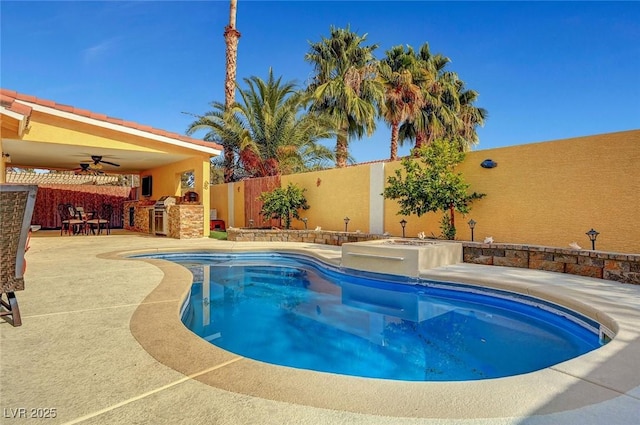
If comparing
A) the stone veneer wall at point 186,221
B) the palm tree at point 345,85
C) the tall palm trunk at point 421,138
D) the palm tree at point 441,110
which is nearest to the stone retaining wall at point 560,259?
the stone veneer wall at point 186,221

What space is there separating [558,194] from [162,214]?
13319 millimetres

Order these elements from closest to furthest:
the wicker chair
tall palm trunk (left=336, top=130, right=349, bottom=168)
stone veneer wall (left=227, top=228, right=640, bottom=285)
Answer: the wicker chair, stone veneer wall (left=227, top=228, right=640, bottom=285), tall palm trunk (left=336, top=130, right=349, bottom=168)

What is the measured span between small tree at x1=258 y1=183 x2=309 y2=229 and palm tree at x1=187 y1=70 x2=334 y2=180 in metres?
3.17

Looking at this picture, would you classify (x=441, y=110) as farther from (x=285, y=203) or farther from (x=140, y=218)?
(x=140, y=218)

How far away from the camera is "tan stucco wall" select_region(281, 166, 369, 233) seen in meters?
11.8

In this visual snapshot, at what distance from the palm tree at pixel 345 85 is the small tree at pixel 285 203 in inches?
190

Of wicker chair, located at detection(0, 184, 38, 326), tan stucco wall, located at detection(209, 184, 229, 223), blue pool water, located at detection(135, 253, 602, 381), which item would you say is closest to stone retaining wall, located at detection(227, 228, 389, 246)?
blue pool water, located at detection(135, 253, 602, 381)

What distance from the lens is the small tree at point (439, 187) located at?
8.54m

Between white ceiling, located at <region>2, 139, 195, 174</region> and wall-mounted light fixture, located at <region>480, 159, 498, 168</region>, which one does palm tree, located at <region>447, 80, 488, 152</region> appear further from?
white ceiling, located at <region>2, 139, 195, 174</region>

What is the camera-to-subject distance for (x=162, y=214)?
14.5 m

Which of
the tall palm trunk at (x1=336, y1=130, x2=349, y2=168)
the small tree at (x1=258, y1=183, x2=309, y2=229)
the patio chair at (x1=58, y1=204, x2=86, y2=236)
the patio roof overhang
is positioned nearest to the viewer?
the patio roof overhang

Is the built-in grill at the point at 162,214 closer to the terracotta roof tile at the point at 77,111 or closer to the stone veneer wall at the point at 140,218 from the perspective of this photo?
the stone veneer wall at the point at 140,218

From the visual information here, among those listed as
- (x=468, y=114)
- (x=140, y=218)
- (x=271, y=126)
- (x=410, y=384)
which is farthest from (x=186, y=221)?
(x=468, y=114)

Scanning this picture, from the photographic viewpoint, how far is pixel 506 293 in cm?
557
